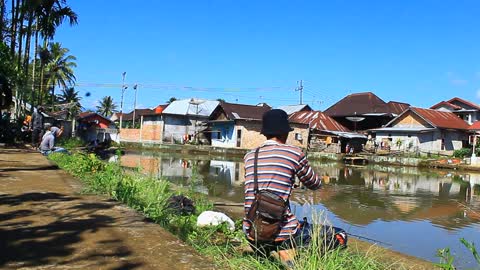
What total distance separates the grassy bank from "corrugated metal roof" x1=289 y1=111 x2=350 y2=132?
1316 inches

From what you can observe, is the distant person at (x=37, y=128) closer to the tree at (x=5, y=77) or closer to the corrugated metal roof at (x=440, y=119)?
the tree at (x=5, y=77)

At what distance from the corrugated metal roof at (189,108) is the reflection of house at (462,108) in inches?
941

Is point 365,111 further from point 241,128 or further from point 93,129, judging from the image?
point 93,129

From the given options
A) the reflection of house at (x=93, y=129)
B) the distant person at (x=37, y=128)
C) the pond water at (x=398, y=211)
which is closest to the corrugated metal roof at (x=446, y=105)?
the pond water at (x=398, y=211)

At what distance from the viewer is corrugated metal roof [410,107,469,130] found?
120 feet

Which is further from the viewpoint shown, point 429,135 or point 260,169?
point 429,135

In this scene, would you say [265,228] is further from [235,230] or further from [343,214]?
[343,214]

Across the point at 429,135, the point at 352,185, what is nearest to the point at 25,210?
the point at 352,185

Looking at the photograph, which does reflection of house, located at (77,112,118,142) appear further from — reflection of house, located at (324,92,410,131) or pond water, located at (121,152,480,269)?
reflection of house, located at (324,92,410,131)

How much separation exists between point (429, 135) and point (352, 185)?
22.5 m

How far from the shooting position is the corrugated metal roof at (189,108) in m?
46.0

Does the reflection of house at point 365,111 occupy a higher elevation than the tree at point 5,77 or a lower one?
higher

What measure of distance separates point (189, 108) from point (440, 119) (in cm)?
2494

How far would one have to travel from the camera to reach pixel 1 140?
50.8ft
